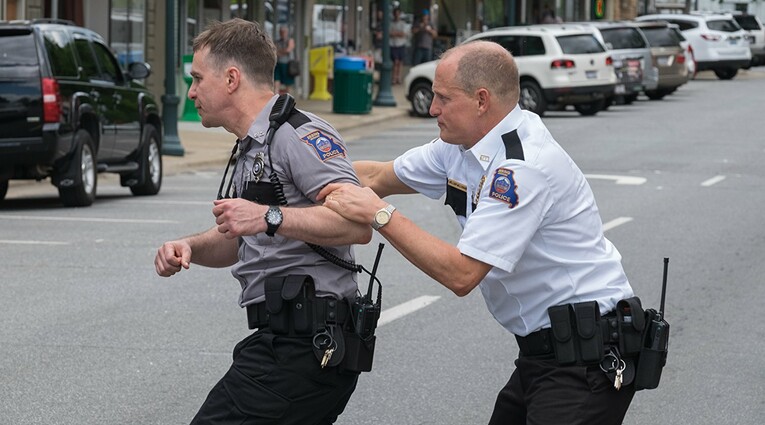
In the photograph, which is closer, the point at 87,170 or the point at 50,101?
the point at 50,101

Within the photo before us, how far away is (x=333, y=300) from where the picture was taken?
428 cm

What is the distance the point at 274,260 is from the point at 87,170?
1149 cm

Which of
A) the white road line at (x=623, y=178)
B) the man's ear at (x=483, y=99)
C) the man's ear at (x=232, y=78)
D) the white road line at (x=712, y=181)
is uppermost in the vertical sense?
the man's ear at (x=232, y=78)

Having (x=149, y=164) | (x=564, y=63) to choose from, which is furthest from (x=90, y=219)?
(x=564, y=63)

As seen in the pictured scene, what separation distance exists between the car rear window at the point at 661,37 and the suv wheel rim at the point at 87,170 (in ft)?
72.9

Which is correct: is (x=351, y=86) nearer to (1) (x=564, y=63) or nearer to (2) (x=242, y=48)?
(1) (x=564, y=63)

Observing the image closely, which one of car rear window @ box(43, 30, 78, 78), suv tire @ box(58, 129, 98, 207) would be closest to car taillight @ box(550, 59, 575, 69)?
car rear window @ box(43, 30, 78, 78)

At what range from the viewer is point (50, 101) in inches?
577

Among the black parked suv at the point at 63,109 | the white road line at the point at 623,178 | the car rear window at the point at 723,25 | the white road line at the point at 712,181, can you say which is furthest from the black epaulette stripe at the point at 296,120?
the car rear window at the point at 723,25

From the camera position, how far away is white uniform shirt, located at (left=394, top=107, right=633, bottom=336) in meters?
3.97

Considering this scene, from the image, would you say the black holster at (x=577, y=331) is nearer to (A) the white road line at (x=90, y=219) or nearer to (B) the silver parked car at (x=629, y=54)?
(A) the white road line at (x=90, y=219)

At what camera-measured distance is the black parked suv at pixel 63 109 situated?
14.6 m

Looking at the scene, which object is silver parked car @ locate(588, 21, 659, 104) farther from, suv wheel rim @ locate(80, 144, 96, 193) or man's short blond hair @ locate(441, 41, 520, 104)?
man's short blond hair @ locate(441, 41, 520, 104)

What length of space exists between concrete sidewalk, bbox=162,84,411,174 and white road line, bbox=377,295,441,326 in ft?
36.5
